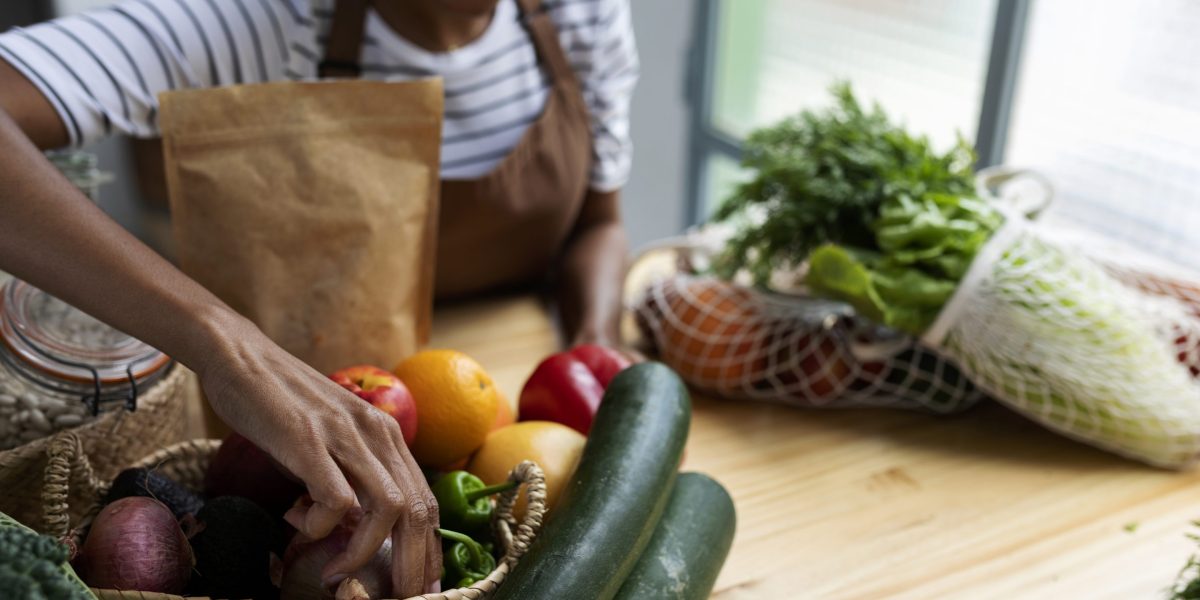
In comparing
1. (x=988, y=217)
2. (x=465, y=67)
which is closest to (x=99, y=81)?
(x=465, y=67)

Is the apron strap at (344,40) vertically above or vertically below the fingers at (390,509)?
above

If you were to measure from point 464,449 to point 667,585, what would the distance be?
194 millimetres

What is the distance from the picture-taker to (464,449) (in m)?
0.81

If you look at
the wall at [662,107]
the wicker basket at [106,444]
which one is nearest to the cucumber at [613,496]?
the wicker basket at [106,444]

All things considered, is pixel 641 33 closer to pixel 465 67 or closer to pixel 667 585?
pixel 465 67

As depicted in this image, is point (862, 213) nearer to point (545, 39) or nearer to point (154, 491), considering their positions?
point (545, 39)

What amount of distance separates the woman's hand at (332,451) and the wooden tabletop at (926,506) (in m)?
0.32

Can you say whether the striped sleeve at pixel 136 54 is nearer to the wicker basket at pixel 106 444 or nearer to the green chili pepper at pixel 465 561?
the wicker basket at pixel 106 444

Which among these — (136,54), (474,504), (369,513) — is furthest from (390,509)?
(136,54)

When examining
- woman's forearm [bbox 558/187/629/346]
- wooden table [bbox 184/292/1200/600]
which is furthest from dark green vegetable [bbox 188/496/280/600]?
woman's forearm [bbox 558/187/629/346]

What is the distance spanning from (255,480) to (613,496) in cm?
25

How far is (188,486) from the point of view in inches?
30.7

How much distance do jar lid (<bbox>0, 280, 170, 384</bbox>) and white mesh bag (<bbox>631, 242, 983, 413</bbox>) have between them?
1.86 ft

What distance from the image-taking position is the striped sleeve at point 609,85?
4.37 feet
